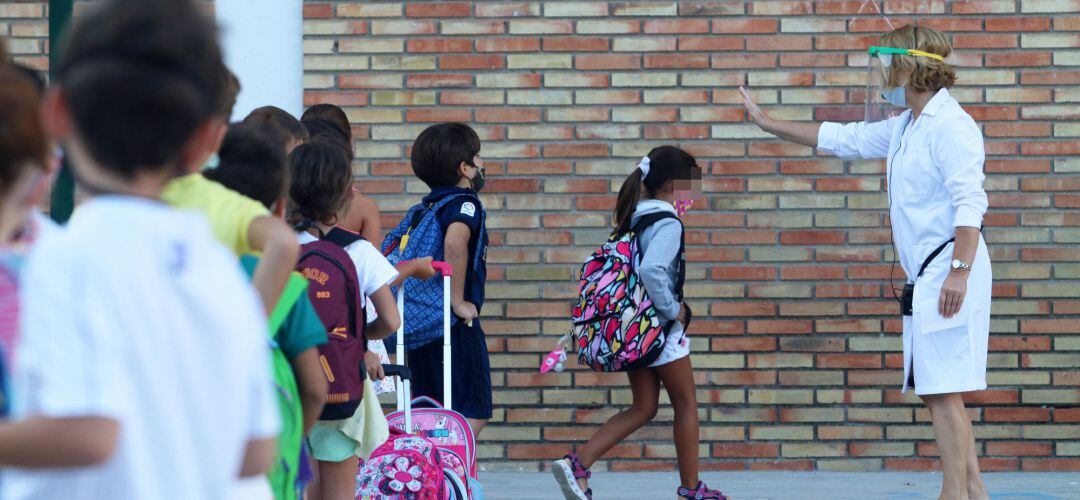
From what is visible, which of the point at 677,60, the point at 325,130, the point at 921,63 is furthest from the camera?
the point at 677,60

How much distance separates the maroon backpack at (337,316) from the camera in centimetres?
353

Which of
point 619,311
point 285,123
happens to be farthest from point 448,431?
point 285,123

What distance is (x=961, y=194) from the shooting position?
180 inches

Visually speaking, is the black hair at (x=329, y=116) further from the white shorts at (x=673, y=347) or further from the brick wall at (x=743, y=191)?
the white shorts at (x=673, y=347)

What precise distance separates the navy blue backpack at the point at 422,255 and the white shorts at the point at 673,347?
32.1 inches

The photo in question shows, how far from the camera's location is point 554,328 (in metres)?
6.18

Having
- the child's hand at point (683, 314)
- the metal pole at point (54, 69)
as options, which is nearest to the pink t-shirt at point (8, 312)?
the metal pole at point (54, 69)

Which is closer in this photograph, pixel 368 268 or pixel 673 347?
pixel 368 268

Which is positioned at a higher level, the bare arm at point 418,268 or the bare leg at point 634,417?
the bare arm at point 418,268

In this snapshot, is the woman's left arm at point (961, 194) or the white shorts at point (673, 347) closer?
the woman's left arm at point (961, 194)

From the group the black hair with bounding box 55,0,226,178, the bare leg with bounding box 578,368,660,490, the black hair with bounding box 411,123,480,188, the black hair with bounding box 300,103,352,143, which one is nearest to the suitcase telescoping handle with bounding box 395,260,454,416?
the black hair with bounding box 411,123,480,188

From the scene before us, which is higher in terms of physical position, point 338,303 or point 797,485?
point 338,303

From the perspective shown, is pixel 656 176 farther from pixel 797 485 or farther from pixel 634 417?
pixel 797 485

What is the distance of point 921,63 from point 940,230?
0.61 metres
